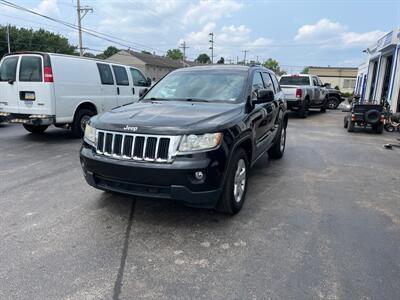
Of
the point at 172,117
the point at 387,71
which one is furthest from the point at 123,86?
the point at 387,71

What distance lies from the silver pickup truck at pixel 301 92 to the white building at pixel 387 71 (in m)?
3.40

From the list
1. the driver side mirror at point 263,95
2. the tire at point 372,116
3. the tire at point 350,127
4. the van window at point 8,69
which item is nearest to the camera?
the driver side mirror at point 263,95

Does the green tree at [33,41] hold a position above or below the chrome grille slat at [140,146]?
above

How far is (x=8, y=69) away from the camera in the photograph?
26.2ft

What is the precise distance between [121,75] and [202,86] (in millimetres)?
5807

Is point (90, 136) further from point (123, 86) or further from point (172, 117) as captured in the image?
point (123, 86)

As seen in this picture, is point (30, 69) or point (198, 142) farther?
point (30, 69)

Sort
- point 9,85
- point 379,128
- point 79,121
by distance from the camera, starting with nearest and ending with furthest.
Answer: point 9,85 → point 79,121 → point 379,128

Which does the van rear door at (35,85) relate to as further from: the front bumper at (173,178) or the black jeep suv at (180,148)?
the front bumper at (173,178)

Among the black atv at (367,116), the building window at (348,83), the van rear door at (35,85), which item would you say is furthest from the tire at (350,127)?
the building window at (348,83)

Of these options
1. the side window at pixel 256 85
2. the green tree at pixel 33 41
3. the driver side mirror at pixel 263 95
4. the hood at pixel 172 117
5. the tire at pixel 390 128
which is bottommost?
the tire at pixel 390 128

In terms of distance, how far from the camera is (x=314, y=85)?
1688 centimetres

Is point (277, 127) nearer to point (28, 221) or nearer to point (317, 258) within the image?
point (317, 258)

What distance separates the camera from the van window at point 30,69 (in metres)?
7.61
